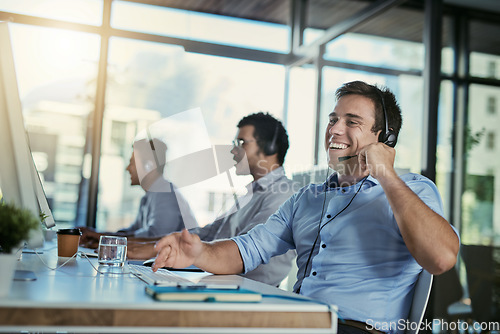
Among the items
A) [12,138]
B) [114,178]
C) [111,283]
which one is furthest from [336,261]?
[114,178]

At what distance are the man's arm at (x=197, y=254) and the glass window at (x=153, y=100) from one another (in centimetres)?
268

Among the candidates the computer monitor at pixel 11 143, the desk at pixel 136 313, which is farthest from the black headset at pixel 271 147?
the desk at pixel 136 313

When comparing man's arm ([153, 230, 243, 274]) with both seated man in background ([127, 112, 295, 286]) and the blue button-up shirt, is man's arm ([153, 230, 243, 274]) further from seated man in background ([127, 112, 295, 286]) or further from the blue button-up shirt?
seated man in background ([127, 112, 295, 286])

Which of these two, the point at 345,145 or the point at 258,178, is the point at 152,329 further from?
the point at 258,178

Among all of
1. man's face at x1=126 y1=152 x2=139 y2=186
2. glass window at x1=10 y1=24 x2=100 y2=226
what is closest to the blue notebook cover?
man's face at x1=126 y1=152 x2=139 y2=186

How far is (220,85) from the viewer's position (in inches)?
185

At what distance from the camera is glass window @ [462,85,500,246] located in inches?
110

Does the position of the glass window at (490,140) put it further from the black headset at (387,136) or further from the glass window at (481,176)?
the black headset at (387,136)

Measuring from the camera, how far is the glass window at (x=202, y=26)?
4.54m

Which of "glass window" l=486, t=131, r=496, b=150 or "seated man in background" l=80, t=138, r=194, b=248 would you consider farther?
"seated man in background" l=80, t=138, r=194, b=248

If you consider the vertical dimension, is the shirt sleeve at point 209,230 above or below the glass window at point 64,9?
A: below

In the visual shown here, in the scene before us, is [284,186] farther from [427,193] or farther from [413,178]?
[427,193]

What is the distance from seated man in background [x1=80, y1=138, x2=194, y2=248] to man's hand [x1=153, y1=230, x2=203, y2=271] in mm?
1349

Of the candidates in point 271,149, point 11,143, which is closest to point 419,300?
point 11,143
